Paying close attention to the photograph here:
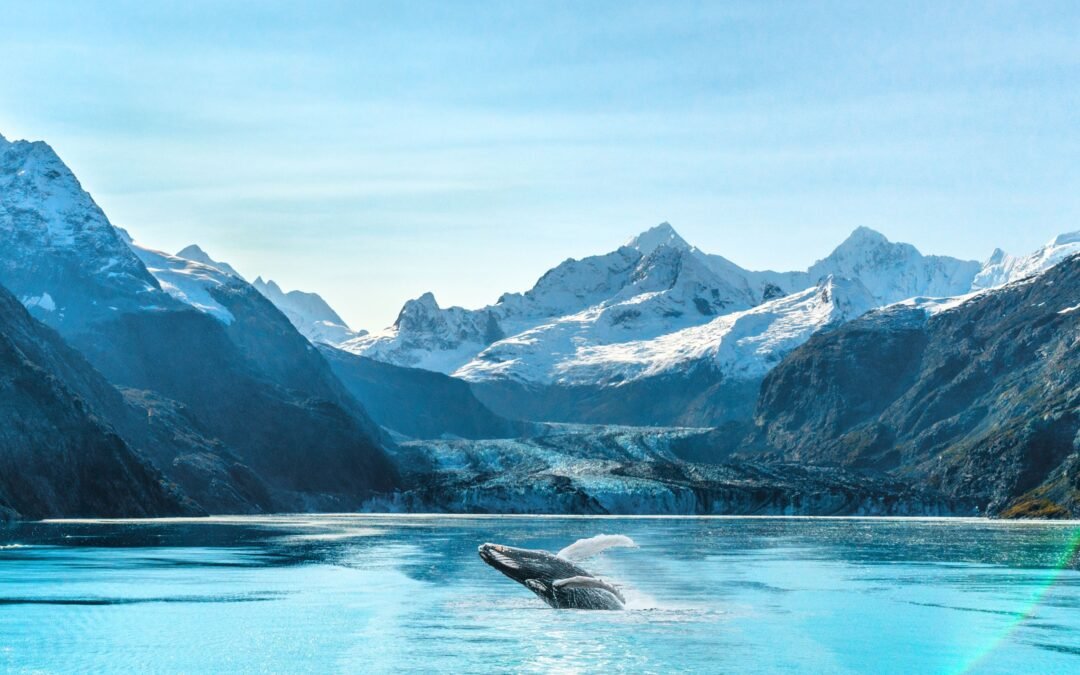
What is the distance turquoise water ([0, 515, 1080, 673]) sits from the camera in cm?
6650

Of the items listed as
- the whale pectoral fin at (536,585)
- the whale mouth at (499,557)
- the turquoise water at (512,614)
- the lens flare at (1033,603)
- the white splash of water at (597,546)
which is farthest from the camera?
the white splash of water at (597,546)

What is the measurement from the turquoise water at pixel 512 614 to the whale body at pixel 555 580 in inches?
52.5

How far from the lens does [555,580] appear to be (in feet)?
279

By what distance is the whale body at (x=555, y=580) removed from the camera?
85188 millimetres

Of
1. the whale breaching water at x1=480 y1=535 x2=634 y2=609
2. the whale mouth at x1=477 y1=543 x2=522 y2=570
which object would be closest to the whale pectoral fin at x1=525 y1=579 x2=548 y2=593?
the whale breaching water at x1=480 y1=535 x2=634 y2=609

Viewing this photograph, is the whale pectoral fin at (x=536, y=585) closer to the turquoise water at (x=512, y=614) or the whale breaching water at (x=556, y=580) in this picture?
the whale breaching water at (x=556, y=580)

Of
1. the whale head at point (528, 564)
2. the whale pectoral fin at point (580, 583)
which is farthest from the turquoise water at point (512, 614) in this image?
the whale pectoral fin at point (580, 583)

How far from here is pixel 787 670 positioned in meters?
64.2

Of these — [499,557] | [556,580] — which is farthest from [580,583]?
[499,557]

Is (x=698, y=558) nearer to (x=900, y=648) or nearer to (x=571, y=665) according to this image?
(x=900, y=648)

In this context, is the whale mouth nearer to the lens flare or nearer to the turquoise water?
the turquoise water

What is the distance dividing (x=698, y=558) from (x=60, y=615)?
234 ft

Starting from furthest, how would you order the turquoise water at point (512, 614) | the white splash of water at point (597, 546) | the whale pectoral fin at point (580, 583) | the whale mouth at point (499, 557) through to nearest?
the white splash of water at point (597, 546)
the whale mouth at point (499, 557)
the whale pectoral fin at point (580, 583)
the turquoise water at point (512, 614)

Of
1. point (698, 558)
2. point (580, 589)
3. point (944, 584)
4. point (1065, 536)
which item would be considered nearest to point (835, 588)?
point (944, 584)
